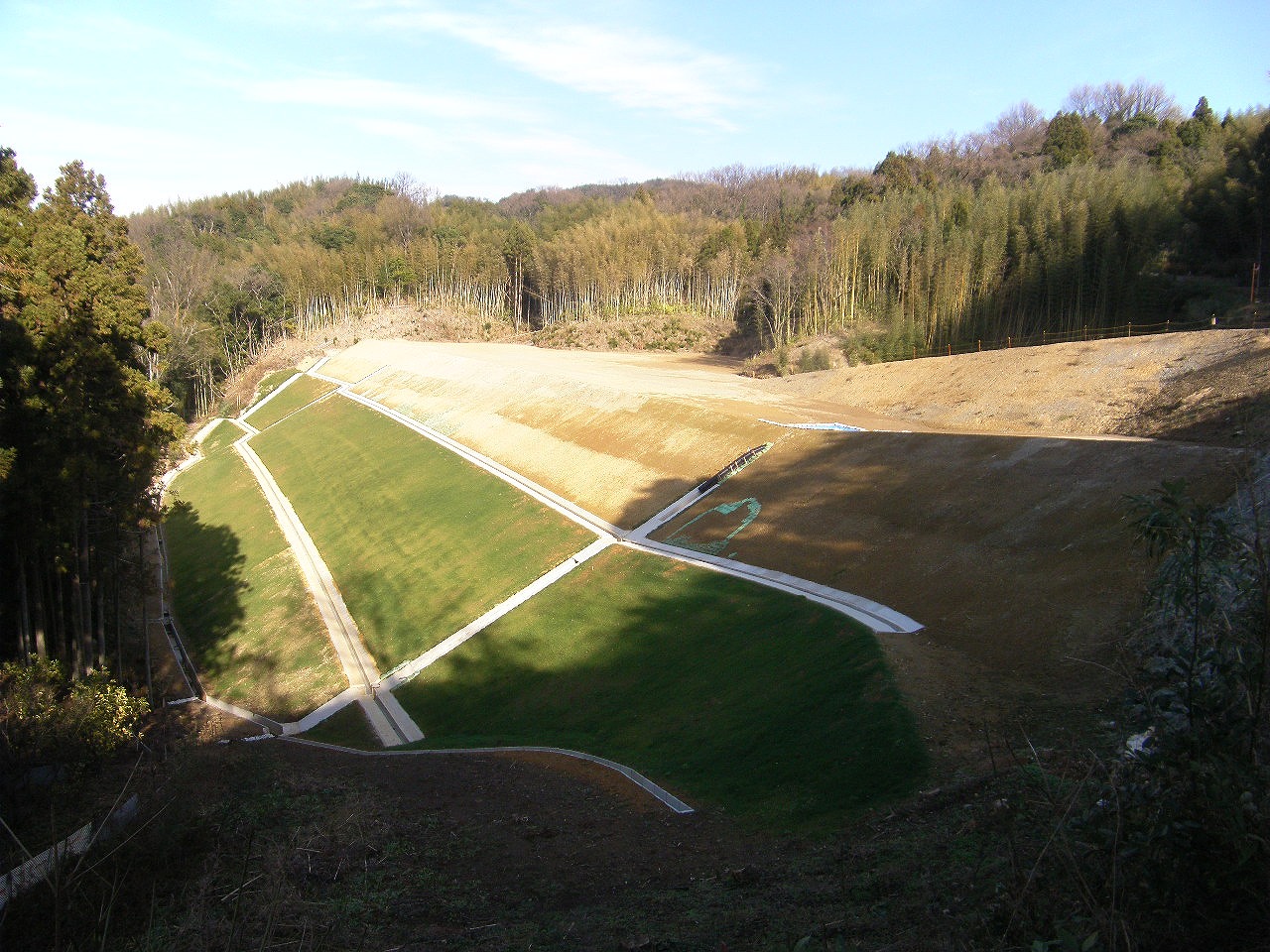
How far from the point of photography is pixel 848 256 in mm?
45688

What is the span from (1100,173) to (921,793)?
3664cm

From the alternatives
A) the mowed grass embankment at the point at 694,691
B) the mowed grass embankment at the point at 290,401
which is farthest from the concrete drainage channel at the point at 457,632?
the mowed grass embankment at the point at 290,401

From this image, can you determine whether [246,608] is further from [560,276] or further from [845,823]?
[560,276]

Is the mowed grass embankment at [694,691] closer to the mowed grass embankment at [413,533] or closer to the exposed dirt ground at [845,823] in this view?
the exposed dirt ground at [845,823]

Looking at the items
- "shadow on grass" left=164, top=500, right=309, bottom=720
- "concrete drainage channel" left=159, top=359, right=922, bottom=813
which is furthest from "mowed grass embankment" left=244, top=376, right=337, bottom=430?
"concrete drainage channel" left=159, top=359, right=922, bottom=813

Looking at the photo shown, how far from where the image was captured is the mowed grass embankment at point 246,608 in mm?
19281

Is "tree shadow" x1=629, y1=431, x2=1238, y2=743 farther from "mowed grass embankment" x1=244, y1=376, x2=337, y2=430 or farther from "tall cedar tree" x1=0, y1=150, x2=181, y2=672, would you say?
"mowed grass embankment" x1=244, y1=376, x2=337, y2=430

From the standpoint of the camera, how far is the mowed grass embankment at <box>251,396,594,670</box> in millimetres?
21203

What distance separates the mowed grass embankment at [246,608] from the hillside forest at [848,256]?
7266 millimetres

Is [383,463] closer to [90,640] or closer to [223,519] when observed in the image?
[223,519]

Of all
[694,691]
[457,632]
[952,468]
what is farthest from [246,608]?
[952,468]

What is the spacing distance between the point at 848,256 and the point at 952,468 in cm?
2980

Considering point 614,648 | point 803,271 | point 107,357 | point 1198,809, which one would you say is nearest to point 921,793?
point 1198,809

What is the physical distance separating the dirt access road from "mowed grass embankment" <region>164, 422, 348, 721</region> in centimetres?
782
